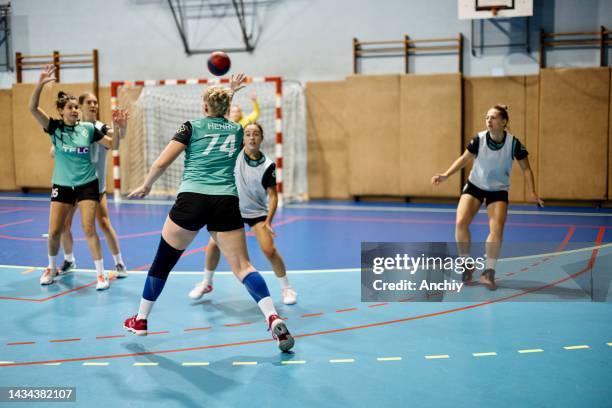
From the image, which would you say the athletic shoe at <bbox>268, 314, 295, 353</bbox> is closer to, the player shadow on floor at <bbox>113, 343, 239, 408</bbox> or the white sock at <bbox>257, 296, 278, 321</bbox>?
the white sock at <bbox>257, 296, 278, 321</bbox>

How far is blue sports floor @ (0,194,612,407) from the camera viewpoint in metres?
4.14

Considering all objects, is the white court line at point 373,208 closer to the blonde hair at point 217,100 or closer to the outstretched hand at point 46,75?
the outstretched hand at point 46,75

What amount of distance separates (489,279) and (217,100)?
3.64 metres

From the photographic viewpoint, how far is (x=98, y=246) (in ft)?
23.2

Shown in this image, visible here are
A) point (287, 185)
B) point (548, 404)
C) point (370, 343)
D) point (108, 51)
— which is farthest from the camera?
point (108, 51)

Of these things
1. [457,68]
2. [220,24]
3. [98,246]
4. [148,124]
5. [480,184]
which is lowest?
[98,246]

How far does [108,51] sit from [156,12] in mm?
1634

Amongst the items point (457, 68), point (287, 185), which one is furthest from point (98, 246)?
point (457, 68)

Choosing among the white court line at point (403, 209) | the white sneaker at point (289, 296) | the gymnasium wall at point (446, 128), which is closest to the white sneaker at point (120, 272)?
the white sneaker at point (289, 296)

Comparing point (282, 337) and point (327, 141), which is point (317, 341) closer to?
point (282, 337)

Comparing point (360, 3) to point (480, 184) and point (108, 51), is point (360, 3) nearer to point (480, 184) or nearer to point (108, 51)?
point (108, 51)

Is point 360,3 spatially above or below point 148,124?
above

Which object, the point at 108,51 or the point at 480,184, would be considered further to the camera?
the point at 108,51

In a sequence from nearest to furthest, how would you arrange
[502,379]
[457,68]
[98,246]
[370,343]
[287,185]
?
[502,379] → [370,343] → [98,246] → [457,68] → [287,185]
